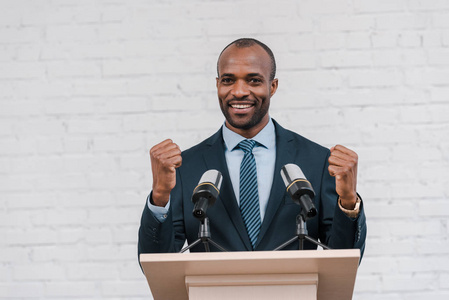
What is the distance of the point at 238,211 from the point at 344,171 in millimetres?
449

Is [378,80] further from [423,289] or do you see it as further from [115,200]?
[115,200]

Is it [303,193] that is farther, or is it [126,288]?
[126,288]

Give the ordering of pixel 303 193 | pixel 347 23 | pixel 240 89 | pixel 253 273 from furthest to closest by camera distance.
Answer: pixel 347 23, pixel 240 89, pixel 303 193, pixel 253 273

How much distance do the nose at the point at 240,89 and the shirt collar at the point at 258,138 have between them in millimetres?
142

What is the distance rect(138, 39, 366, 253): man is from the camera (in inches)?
81.8

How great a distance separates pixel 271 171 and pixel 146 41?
0.96m

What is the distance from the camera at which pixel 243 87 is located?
2242 mm

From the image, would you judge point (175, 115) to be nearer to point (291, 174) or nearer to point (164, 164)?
point (164, 164)

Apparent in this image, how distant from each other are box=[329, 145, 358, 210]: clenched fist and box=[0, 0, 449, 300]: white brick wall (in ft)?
3.39

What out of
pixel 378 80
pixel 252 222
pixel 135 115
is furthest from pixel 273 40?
pixel 252 222

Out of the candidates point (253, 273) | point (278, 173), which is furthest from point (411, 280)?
point (253, 273)

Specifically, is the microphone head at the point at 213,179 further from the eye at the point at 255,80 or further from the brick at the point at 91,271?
the brick at the point at 91,271

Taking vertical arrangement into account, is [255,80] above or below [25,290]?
above

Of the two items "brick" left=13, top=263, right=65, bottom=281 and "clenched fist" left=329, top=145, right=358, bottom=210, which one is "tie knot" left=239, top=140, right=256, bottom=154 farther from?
"brick" left=13, top=263, right=65, bottom=281
